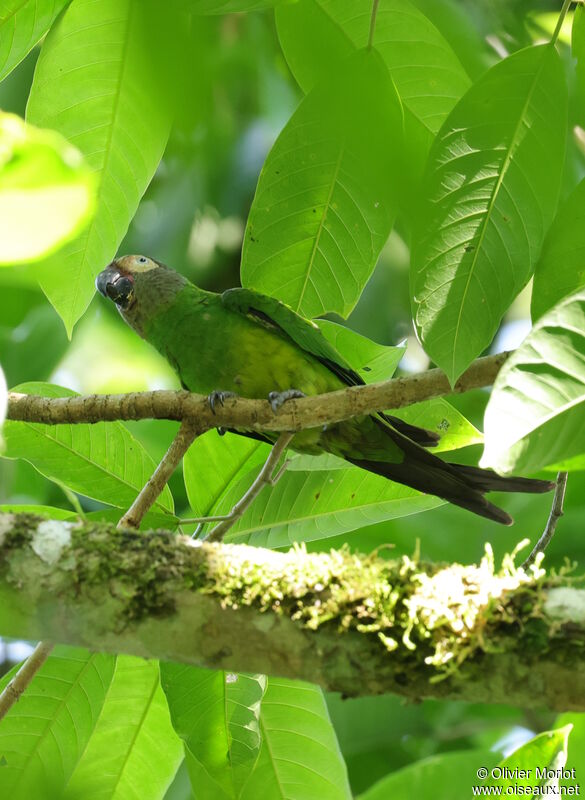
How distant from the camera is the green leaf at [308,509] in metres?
2.27

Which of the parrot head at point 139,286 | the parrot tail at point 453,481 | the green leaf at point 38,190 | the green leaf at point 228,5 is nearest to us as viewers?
the green leaf at point 38,190

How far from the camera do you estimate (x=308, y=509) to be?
228 cm

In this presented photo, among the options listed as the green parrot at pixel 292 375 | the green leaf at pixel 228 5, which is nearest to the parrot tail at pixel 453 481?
the green parrot at pixel 292 375

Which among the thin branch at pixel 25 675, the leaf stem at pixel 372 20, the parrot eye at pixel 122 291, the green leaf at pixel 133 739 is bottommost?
the green leaf at pixel 133 739

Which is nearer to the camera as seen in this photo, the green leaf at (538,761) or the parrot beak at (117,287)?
the green leaf at (538,761)

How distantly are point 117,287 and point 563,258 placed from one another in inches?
78.2

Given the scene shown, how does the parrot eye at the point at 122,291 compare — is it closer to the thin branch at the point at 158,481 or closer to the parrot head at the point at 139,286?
the parrot head at the point at 139,286

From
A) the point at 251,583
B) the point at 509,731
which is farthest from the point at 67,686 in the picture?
the point at 509,731

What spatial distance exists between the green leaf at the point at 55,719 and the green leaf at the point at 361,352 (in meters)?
1.06

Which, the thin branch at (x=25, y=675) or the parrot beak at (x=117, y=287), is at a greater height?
the parrot beak at (x=117, y=287)

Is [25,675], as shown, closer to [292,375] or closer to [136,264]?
[292,375]

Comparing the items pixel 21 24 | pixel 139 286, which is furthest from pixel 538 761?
pixel 139 286

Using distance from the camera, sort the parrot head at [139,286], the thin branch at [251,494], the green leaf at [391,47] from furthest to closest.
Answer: the parrot head at [139,286], the thin branch at [251,494], the green leaf at [391,47]

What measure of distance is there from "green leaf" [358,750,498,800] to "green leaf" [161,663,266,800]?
296 millimetres
